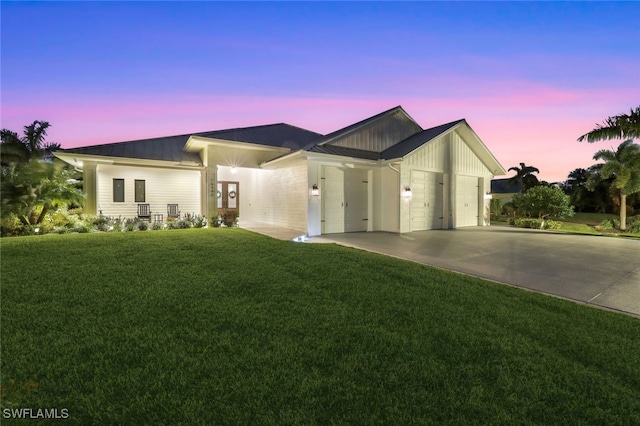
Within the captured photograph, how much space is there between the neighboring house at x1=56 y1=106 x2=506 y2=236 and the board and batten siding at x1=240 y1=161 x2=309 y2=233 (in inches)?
1.8

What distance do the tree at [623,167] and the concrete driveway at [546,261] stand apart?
1111 cm

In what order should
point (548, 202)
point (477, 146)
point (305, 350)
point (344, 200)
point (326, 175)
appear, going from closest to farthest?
1. point (305, 350)
2. point (326, 175)
3. point (344, 200)
4. point (477, 146)
5. point (548, 202)

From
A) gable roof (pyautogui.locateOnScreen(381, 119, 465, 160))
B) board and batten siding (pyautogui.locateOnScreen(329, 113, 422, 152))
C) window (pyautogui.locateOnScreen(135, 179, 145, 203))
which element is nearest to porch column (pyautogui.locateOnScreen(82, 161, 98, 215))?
window (pyautogui.locateOnScreen(135, 179, 145, 203))

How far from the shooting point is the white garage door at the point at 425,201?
12930 millimetres

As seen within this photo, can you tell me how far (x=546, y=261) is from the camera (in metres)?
6.87

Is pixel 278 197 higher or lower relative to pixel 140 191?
lower

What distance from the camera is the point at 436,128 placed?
1419 centimetres

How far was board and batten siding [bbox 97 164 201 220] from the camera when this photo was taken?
43.2ft

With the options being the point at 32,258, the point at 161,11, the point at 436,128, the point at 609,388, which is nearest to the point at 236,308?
the point at 609,388

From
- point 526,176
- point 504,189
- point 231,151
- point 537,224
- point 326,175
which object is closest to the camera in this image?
point 326,175

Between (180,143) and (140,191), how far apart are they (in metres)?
3.44

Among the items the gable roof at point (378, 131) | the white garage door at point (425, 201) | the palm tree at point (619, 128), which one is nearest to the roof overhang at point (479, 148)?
the gable roof at point (378, 131)

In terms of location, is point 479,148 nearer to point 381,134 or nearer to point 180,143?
point 381,134

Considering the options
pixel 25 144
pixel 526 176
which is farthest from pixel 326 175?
pixel 526 176
